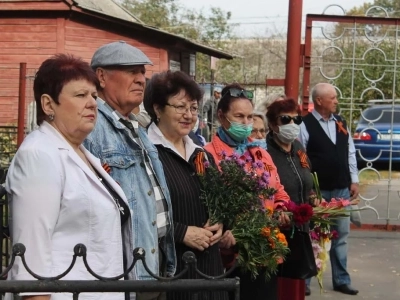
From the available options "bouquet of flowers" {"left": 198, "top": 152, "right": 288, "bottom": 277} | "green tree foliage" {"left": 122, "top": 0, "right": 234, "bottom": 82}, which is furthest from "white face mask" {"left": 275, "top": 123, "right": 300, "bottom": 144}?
"green tree foliage" {"left": 122, "top": 0, "right": 234, "bottom": 82}

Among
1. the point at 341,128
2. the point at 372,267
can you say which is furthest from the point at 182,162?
the point at 372,267

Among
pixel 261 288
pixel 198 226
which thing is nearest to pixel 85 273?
pixel 198 226

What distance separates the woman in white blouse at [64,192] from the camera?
267 cm

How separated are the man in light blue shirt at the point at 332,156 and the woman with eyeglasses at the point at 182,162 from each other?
3135 millimetres

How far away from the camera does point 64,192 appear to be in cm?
277

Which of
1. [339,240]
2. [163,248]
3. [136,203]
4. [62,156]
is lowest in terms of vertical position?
[339,240]

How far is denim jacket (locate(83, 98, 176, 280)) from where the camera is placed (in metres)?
3.34

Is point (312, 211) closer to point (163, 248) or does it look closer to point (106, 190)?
point (163, 248)

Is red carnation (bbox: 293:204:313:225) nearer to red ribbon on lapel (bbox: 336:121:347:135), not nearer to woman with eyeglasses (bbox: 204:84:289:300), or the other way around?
woman with eyeglasses (bbox: 204:84:289:300)

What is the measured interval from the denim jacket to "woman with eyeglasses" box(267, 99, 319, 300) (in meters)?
2.38

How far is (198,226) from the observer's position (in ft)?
13.0

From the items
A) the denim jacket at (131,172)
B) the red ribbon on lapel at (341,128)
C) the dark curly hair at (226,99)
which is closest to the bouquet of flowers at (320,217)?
the dark curly hair at (226,99)

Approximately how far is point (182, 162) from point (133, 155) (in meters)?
0.59

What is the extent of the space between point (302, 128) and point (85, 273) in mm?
4613
